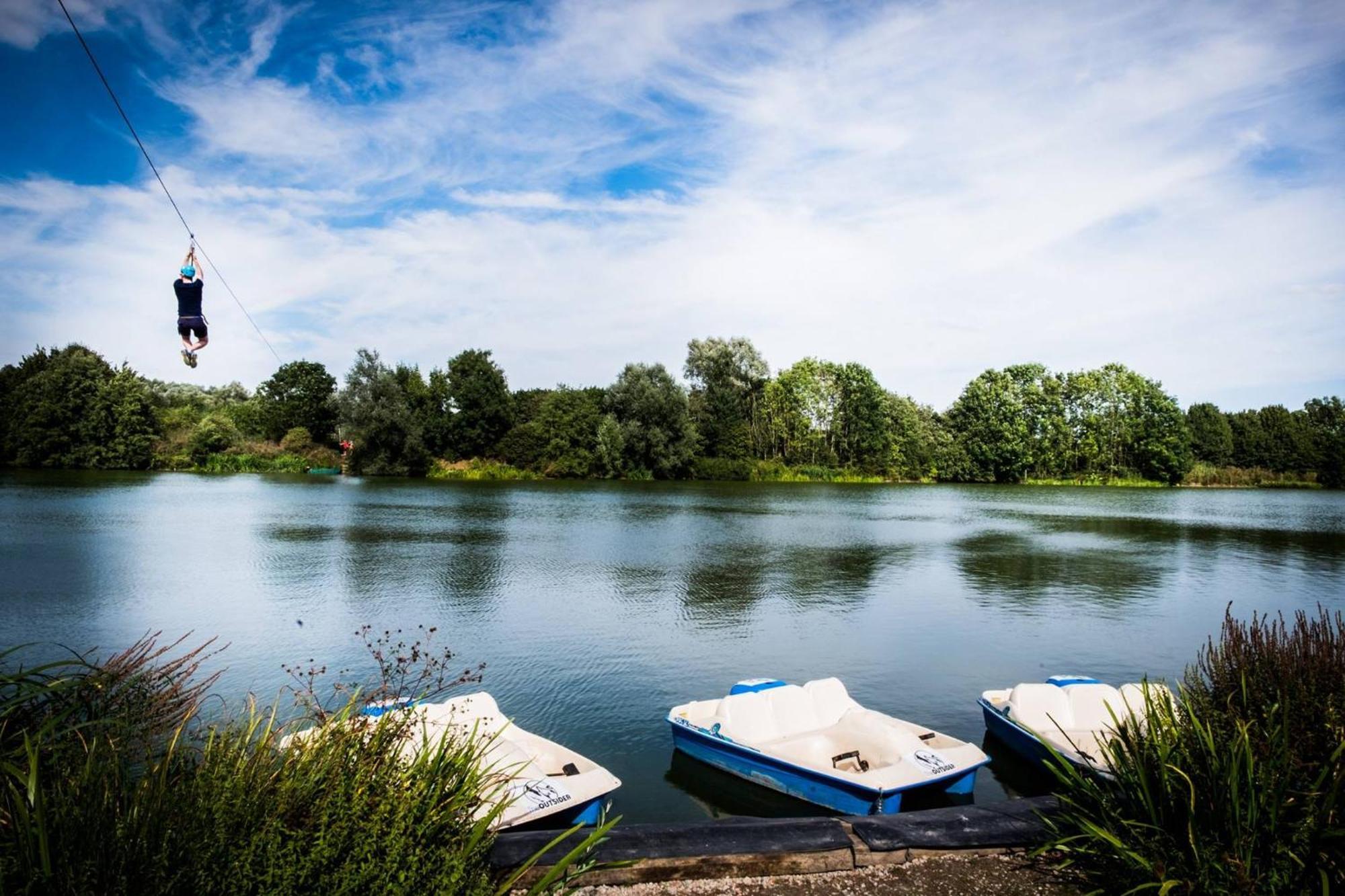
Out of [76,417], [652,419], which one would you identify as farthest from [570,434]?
[76,417]

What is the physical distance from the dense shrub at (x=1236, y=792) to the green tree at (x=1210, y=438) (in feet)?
357

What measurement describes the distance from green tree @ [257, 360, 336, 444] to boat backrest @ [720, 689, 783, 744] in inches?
3299

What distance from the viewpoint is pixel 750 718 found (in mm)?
9266

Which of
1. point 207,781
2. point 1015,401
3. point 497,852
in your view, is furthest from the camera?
point 1015,401

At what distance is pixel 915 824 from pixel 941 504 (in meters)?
55.1

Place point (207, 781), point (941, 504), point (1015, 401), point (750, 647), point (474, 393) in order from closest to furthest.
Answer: point (207, 781)
point (750, 647)
point (941, 504)
point (474, 393)
point (1015, 401)

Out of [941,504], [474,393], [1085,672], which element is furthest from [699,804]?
[474,393]

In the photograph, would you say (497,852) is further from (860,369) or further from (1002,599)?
(860,369)

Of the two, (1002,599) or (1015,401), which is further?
(1015,401)

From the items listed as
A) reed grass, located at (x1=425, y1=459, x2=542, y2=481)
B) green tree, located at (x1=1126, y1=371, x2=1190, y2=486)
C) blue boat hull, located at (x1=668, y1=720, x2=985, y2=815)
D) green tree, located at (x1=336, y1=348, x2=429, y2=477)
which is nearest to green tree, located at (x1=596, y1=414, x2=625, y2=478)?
reed grass, located at (x1=425, y1=459, x2=542, y2=481)

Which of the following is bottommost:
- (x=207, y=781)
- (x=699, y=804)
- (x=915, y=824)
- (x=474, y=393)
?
(x=699, y=804)

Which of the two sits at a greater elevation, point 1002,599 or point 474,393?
point 474,393

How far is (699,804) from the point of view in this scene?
29.3 feet

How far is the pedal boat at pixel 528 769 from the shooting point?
6.47m
